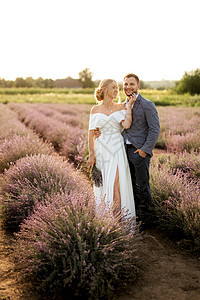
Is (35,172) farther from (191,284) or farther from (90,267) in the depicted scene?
(191,284)

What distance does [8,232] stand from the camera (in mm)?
3500

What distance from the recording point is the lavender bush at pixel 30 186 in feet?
11.5

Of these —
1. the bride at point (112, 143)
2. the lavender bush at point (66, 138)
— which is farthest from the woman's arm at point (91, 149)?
the lavender bush at point (66, 138)

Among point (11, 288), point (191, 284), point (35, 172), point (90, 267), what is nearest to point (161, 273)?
point (191, 284)

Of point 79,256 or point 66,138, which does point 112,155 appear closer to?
point 79,256

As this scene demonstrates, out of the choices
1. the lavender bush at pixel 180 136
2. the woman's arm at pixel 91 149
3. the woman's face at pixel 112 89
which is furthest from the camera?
the lavender bush at pixel 180 136

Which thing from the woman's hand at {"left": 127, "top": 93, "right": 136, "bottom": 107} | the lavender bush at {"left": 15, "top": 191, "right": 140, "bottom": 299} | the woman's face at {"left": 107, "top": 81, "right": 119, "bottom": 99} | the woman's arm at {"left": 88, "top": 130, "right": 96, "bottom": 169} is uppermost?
the woman's face at {"left": 107, "top": 81, "right": 119, "bottom": 99}

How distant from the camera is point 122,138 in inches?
137

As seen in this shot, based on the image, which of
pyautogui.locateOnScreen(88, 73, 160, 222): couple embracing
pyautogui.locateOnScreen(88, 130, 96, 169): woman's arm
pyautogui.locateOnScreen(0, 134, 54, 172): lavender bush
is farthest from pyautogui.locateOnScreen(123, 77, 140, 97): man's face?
pyautogui.locateOnScreen(0, 134, 54, 172): lavender bush

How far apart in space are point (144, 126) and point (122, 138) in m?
0.29

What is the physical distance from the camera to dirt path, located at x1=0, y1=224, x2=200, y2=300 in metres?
2.33

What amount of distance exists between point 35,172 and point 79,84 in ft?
257

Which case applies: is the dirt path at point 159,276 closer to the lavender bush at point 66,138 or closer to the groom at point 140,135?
the groom at point 140,135

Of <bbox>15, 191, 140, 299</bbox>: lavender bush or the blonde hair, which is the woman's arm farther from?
<bbox>15, 191, 140, 299</bbox>: lavender bush
